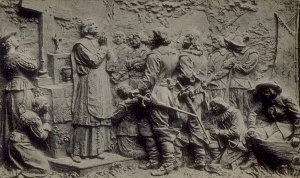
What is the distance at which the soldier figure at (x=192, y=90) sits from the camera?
22.7ft

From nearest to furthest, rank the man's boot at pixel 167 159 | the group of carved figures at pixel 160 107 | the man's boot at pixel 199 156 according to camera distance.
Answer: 1. the group of carved figures at pixel 160 107
2. the man's boot at pixel 167 159
3. the man's boot at pixel 199 156

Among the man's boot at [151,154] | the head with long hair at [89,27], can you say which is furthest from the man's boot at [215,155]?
the head with long hair at [89,27]

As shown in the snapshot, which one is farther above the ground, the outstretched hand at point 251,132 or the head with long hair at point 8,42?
the head with long hair at point 8,42

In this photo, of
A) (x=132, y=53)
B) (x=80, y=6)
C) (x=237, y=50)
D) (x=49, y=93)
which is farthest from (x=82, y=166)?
(x=237, y=50)

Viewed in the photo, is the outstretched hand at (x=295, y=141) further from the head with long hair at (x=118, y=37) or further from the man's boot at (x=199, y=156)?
the head with long hair at (x=118, y=37)

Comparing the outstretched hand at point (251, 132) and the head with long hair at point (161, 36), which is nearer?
the head with long hair at point (161, 36)

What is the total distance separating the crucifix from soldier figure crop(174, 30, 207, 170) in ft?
5.00

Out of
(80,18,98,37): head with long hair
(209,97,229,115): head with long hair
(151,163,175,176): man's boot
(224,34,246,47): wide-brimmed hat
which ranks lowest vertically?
(151,163,175,176): man's boot

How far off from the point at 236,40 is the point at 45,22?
2.34 m

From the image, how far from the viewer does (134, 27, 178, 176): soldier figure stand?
6859 mm

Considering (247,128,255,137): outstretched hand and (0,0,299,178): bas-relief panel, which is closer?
(0,0,299,178): bas-relief panel

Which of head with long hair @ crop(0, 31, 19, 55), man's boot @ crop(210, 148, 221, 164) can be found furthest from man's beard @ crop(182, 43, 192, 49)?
head with long hair @ crop(0, 31, 19, 55)

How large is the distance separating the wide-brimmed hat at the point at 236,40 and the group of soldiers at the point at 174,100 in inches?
0.5

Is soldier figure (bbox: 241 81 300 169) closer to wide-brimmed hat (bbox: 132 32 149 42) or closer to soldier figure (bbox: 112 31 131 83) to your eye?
wide-brimmed hat (bbox: 132 32 149 42)
